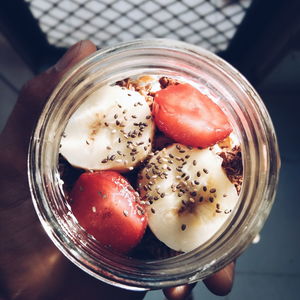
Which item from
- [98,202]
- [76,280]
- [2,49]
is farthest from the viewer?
[2,49]

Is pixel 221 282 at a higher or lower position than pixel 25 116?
lower

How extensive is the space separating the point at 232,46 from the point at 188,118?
0.44m

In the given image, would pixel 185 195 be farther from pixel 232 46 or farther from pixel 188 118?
pixel 232 46

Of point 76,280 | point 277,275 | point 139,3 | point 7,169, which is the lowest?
point 277,275

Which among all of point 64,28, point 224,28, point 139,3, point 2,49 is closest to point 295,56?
point 224,28

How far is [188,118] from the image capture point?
53cm

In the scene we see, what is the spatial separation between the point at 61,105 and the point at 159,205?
158mm

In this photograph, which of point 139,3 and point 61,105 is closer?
point 61,105

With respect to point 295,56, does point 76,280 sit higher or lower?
lower

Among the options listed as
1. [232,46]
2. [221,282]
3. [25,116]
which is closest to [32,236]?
[25,116]

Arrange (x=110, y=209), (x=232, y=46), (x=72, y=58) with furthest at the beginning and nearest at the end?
(x=232, y=46), (x=72, y=58), (x=110, y=209)

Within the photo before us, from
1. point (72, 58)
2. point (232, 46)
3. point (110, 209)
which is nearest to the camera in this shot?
point (110, 209)

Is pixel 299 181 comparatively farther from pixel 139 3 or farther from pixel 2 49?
pixel 2 49

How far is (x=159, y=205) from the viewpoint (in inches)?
21.2
